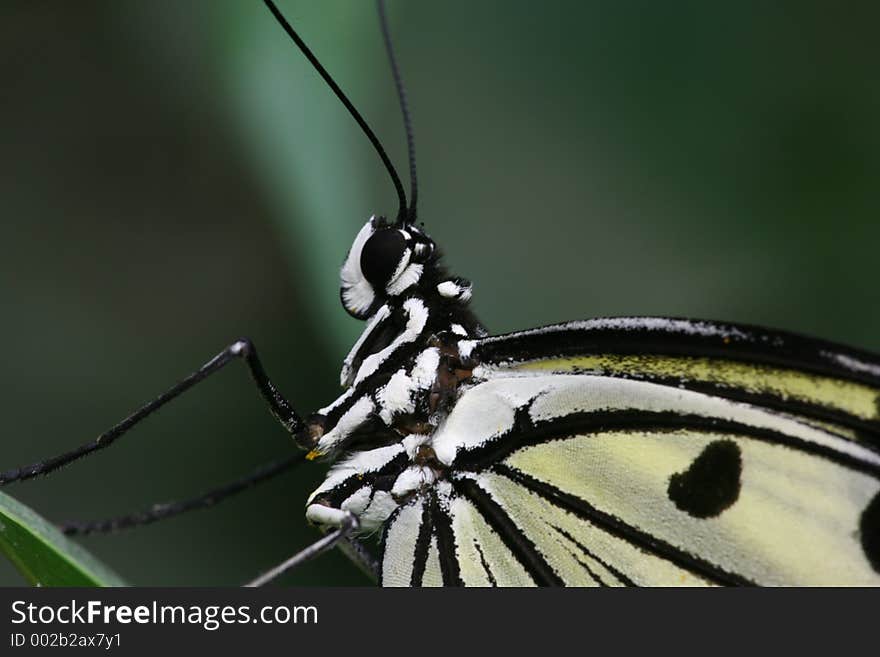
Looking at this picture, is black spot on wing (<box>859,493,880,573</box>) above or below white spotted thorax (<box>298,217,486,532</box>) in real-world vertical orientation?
below

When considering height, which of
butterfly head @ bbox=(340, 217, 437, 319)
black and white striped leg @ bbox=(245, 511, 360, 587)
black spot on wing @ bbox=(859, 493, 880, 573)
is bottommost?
black spot on wing @ bbox=(859, 493, 880, 573)

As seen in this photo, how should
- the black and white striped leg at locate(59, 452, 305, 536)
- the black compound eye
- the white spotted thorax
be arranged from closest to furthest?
the white spotted thorax
the black compound eye
the black and white striped leg at locate(59, 452, 305, 536)

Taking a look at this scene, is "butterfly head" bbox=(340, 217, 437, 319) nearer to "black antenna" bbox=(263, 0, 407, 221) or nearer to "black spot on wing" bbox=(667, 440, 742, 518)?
"black antenna" bbox=(263, 0, 407, 221)

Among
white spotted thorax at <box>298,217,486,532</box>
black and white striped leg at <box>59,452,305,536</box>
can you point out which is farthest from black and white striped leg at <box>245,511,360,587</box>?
black and white striped leg at <box>59,452,305,536</box>

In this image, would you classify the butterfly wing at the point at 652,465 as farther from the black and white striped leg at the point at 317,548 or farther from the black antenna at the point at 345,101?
the black antenna at the point at 345,101

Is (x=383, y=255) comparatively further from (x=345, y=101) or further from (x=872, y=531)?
(x=872, y=531)

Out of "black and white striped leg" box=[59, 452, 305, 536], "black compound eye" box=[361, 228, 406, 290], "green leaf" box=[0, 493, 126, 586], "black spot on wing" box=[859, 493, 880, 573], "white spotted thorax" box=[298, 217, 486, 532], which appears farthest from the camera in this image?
"black and white striped leg" box=[59, 452, 305, 536]

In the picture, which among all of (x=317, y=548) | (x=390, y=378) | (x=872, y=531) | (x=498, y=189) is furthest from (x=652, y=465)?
(x=498, y=189)

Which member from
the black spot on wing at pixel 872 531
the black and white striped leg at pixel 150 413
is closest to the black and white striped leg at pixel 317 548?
the black and white striped leg at pixel 150 413
